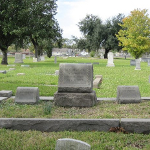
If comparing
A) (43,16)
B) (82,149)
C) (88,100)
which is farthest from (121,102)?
(43,16)

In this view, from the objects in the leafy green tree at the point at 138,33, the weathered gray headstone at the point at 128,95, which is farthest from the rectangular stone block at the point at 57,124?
the leafy green tree at the point at 138,33

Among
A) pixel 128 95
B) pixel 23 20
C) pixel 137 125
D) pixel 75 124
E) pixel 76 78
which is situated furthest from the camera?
pixel 23 20

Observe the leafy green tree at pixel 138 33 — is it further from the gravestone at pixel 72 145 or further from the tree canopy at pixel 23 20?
the gravestone at pixel 72 145

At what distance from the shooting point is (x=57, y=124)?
494 cm

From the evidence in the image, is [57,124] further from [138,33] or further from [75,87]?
[138,33]

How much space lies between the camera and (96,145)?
4133 mm

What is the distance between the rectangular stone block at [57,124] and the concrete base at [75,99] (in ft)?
4.73

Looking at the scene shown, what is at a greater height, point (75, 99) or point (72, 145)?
point (72, 145)

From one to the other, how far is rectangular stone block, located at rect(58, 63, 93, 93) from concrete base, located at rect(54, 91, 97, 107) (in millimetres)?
123

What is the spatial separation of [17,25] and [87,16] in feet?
112

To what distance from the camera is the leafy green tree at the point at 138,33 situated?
1441 inches

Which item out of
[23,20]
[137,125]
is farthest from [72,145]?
[23,20]

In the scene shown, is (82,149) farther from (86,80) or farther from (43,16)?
(43,16)

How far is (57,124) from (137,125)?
59.4 inches
